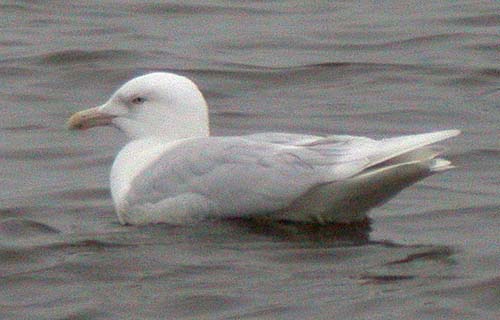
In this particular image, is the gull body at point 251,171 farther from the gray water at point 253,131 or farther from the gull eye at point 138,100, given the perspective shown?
the gray water at point 253,131

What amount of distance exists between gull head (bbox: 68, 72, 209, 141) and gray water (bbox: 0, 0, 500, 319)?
581 mm

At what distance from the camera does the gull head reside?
979 centimetres

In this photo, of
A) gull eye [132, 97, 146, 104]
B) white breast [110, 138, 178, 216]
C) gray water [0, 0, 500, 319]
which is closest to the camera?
gray water [0, 0, 500, 319]

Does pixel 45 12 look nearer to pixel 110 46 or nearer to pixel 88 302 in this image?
pixel 110 46

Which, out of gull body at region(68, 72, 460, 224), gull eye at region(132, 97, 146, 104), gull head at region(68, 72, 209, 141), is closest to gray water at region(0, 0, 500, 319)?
gull body at region(68, 72, 460, 224)

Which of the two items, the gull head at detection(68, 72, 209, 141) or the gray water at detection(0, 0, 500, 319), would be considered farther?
the gull head at detection(68, 72, 209, 141)

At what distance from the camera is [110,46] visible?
48.9 feet

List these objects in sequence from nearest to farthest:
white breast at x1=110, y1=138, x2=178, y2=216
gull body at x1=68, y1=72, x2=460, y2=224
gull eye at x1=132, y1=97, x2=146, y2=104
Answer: gull body at x1=68, y1=72, x2=460, y2=224 → white breast at x1=110, y1=138, x2=178, y2=216 → gull eye at x1=132, y1=97, x2=146, y2=104

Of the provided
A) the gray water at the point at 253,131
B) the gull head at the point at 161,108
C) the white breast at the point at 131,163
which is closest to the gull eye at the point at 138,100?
the gull head at the point at 161,108

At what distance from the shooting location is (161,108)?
9.84 metres

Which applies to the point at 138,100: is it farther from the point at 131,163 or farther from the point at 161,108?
the point at 131,163

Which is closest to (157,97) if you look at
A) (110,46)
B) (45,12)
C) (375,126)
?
(375,126)

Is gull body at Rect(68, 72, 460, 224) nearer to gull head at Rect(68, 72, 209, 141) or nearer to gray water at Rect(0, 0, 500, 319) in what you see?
gull head at Rect(68, 72, 209, 141)

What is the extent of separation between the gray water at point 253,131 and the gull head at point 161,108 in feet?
1.91
